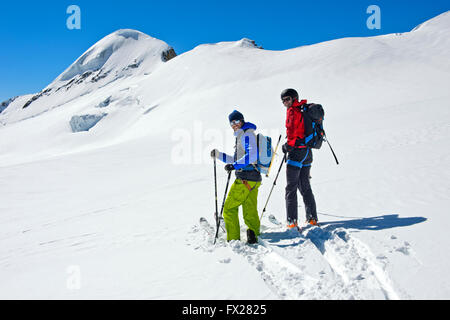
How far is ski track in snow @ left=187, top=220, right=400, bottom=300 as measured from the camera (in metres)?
2.71

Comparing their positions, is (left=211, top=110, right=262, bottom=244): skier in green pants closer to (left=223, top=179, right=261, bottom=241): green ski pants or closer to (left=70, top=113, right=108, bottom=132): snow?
(left=223, top=179, right=261, bottom=241): green ski pants

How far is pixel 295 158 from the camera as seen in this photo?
4.52 m

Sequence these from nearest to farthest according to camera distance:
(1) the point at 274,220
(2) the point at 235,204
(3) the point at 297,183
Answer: (2) the point at 235,204 < (3) the point at 297,183 < (1) the point at 274,220

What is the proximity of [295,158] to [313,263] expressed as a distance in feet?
5.70

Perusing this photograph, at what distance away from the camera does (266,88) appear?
1182 inches

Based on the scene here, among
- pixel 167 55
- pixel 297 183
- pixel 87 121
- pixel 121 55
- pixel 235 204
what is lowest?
pixel 235 204

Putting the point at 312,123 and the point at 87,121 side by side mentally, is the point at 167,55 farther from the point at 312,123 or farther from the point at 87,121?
the point at 312,123

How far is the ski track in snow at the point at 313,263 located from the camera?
→ 2.71m

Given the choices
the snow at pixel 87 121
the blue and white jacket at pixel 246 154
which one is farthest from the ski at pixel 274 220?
the snow at pixel 87 121

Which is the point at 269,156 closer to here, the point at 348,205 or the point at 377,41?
the point at 348,205

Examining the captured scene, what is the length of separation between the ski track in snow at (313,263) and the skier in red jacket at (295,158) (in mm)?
402

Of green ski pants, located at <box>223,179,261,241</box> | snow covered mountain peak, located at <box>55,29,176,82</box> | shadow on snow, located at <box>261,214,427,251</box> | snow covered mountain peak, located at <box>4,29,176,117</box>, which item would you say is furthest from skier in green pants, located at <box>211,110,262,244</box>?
snow covered mountain peak, located at <box>55,29,176,82</box>

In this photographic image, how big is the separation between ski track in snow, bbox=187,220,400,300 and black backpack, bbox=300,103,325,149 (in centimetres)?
139

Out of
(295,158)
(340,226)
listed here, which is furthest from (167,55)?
(340,226)
